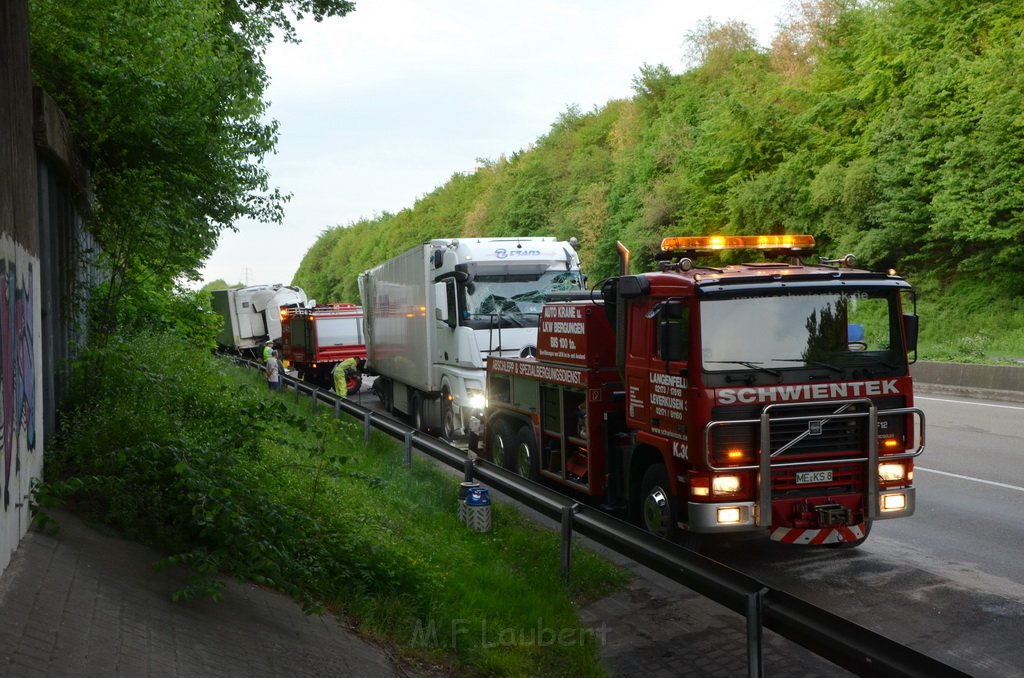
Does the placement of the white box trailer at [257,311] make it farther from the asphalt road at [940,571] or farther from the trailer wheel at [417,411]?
the asphalt road at [940,571]

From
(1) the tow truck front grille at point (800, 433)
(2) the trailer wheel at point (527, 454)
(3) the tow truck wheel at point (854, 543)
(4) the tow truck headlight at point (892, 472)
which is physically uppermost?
(1) the tow truck front grille at point (800, 433)

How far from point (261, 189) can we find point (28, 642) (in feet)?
35.1

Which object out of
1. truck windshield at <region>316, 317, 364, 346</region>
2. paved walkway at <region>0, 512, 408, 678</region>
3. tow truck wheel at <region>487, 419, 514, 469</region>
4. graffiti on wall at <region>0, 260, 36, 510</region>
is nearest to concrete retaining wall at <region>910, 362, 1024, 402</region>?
tow truck wheel at <region>487, 419, 514, 469</region>

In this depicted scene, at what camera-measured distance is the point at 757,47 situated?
62.8 metres

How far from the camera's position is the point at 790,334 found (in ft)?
27.8

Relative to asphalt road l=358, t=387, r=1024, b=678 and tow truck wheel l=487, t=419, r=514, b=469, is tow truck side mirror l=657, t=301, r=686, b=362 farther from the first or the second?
tow truck wheel l=487, t=419, r=514, b=469

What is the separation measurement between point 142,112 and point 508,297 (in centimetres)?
725

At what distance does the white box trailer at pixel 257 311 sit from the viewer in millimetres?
43469

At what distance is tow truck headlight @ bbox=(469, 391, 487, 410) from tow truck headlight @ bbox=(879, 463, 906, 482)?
834 centimetres

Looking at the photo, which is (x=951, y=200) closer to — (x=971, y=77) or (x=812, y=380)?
(x=971, y=77)

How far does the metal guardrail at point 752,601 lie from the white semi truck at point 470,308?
655 centimetres

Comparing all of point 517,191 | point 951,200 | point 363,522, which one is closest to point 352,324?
point 951,200

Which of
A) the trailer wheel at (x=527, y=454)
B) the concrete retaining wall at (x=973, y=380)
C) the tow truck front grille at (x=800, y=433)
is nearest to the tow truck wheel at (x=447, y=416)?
the trailer wheel at (x=527, y=454)

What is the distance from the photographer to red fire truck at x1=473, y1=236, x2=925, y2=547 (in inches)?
322
